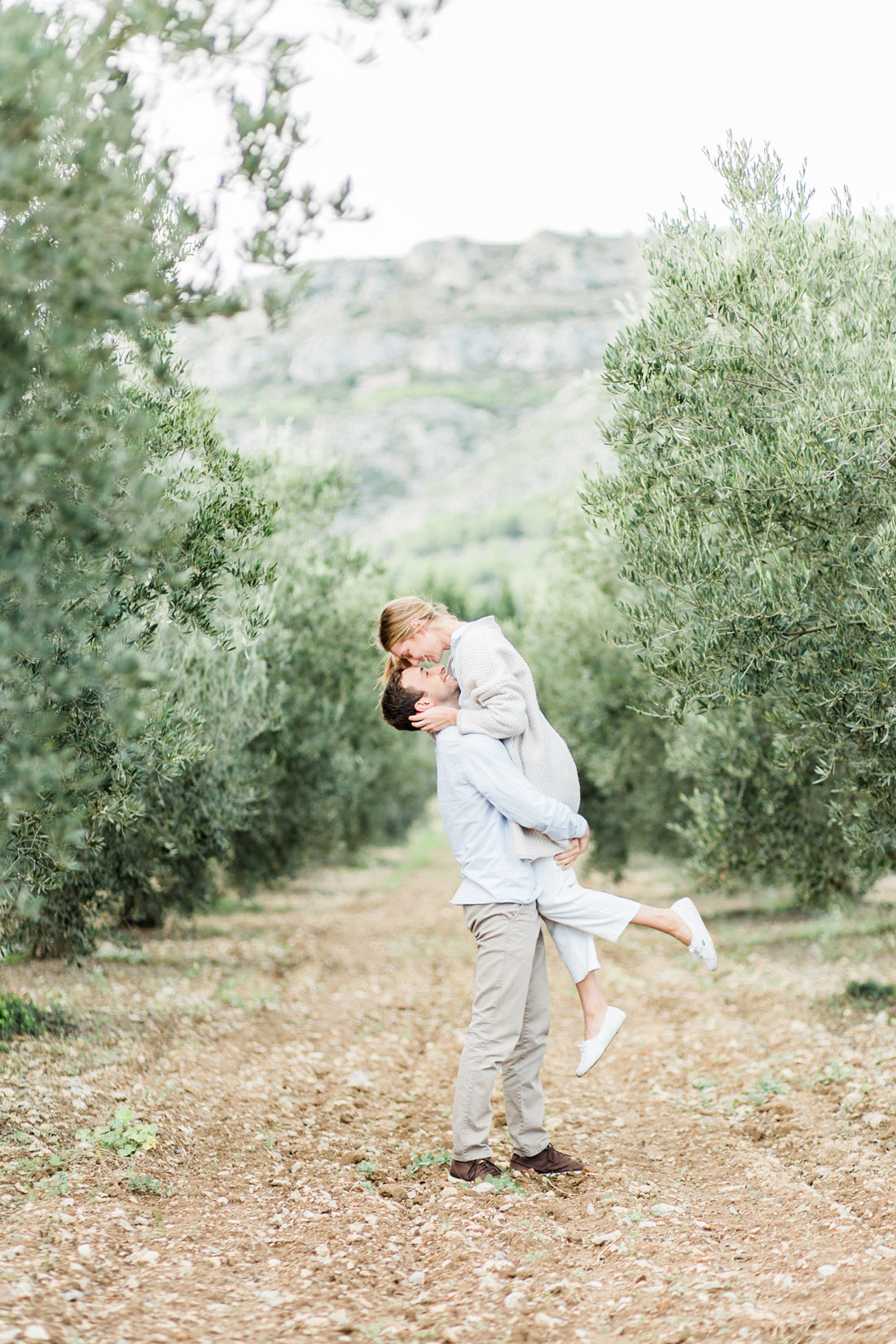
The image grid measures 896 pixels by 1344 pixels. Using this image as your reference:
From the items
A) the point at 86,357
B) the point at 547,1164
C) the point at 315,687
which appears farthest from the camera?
the point at 315,687

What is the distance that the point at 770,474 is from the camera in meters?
8.17

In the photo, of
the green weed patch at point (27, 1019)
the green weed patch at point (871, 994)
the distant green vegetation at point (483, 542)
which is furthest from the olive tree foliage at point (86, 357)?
the distant green vegetation at point (483, 542)

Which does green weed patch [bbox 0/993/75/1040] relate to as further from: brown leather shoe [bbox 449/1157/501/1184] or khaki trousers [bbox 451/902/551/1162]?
khaki trousers [bbox 451/902/551/1162]

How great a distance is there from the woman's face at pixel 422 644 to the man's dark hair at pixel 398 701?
126mm

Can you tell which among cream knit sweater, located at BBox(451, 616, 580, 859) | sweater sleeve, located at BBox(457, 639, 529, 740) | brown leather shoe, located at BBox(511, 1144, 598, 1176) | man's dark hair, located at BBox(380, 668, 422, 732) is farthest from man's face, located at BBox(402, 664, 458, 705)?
brown leather shoe, located at BBox(511, 1144, 598, 1176)

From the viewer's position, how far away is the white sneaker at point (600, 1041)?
21.4 ft

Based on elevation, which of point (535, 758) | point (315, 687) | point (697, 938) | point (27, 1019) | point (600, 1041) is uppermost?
point (315, 687)

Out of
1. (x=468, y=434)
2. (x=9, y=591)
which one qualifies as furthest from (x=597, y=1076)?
(x=468, y=434)

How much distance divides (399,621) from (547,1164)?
12.0ft

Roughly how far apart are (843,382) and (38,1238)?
7940mm

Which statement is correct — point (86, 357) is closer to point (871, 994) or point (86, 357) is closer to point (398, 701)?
point (398, 701)

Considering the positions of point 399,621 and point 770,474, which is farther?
point 770,474

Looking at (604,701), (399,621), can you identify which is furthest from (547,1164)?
(604,701)

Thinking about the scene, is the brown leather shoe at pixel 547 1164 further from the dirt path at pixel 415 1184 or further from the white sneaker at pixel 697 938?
the white sneaker at pixel 697 938
